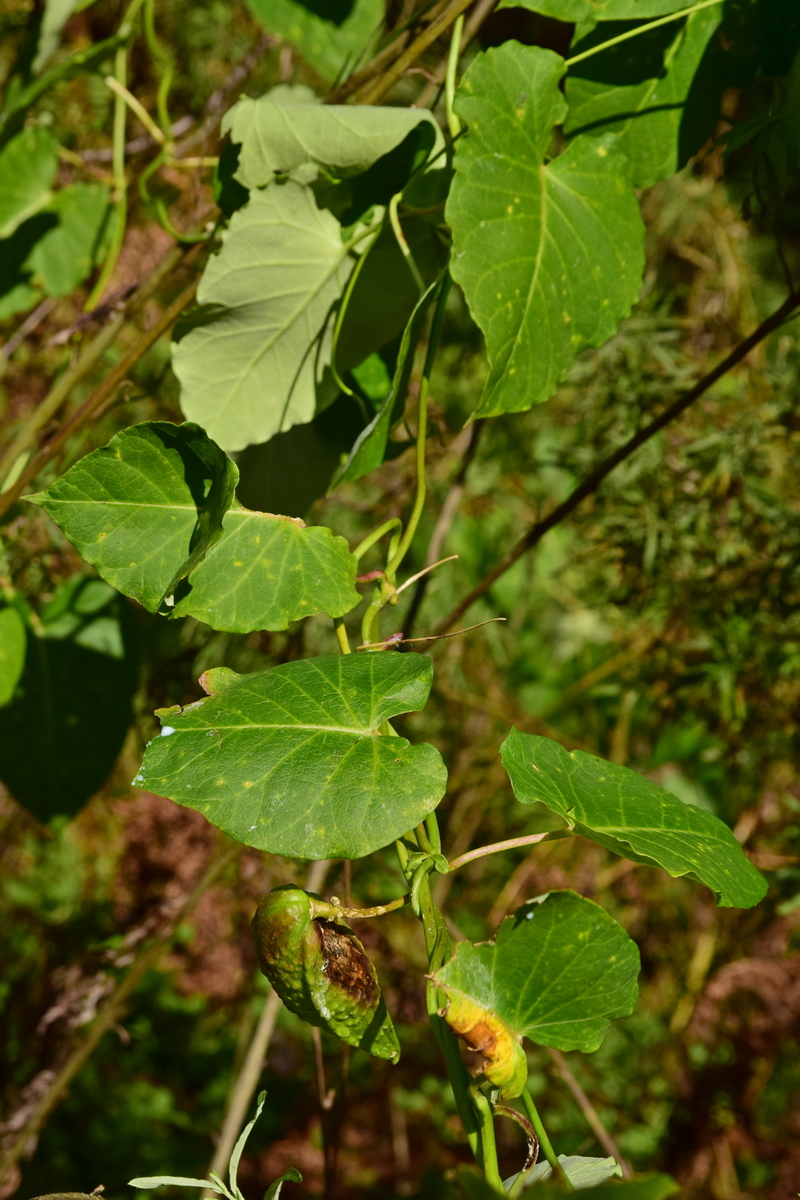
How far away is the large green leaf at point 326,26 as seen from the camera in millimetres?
749

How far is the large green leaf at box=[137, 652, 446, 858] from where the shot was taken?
331 mm

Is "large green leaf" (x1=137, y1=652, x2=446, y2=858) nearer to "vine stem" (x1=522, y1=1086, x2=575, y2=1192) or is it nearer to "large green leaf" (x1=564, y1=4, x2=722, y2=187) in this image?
"vine stem" (x1=522, y1=1086, x2=575, y2=1192)

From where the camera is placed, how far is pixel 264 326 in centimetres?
60

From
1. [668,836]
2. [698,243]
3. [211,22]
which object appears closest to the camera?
[668,836]

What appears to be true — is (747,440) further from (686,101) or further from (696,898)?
(696,898)

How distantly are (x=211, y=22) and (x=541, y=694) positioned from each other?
4.32 feet

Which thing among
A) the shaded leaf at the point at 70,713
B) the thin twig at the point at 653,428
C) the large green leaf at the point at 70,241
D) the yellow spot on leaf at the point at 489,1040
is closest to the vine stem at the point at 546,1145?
the yellow spot on leaf at the point at 489,1040

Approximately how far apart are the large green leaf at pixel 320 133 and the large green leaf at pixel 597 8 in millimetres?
88

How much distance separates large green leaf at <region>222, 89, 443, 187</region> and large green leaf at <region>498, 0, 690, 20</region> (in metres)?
0.09

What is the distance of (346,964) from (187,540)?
0.22 metres

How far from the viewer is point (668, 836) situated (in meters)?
0.38

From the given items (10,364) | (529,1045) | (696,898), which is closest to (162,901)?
(529,1045)

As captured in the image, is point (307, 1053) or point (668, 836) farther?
point (307, 1053)

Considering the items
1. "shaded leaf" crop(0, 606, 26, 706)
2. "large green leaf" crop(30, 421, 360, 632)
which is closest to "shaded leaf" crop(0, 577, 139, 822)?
"shaded leaf" crop(0, 606, 26, 706)
